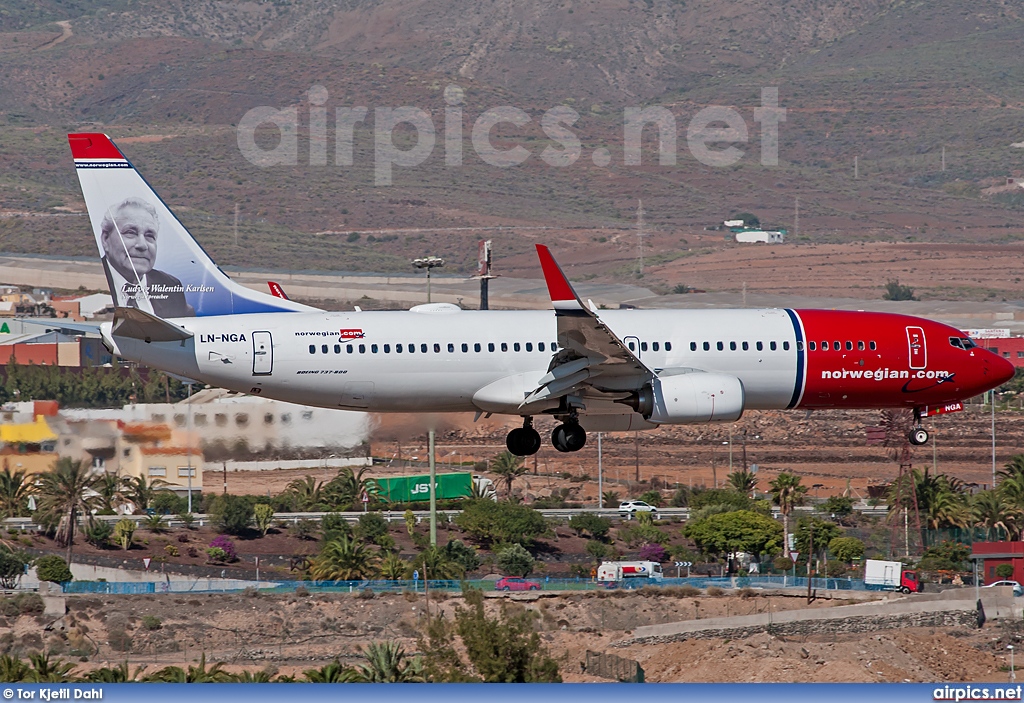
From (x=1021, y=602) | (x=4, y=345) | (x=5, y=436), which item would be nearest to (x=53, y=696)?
(x=5, y=436)

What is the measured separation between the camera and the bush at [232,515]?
9238 centimetres

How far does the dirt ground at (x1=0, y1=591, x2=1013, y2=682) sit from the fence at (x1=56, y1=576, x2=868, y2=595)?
2.54 feet

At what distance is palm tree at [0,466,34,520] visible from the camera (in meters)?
93.6

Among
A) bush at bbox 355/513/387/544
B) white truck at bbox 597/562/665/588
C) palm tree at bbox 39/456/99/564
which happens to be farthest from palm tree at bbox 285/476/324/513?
white truck at bbox 597/562/665/588

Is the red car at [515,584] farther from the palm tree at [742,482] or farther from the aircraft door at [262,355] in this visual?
the aircraft door at [262,355]

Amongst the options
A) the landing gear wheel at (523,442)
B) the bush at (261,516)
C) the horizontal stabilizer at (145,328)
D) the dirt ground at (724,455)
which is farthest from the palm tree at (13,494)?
the landing gear wheel at (523,442)

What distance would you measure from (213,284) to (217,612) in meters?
36.4

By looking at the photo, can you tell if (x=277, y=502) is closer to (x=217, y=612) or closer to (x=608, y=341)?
(x=217, y=612)

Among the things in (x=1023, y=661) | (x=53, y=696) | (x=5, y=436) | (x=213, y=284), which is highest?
(x=213, y=284)

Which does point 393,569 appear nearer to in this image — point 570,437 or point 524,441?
point 524,441

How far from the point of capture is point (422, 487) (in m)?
106

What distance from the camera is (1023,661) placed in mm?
83500

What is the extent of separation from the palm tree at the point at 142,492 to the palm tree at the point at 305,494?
325 inches

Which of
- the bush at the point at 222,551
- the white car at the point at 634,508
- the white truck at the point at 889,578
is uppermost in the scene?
the white car at the point at 634,508
